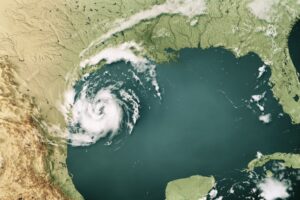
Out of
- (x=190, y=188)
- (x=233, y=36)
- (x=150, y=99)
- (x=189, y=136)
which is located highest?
(x=233, y=36)

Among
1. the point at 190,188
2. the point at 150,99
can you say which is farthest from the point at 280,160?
the point at 150,99

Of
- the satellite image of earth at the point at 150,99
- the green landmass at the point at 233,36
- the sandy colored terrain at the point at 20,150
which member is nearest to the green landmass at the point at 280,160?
the satellite image of earth at the point at 150,99

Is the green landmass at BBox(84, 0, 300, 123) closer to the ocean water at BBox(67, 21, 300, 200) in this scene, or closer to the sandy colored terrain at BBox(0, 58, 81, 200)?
the ocean water at BBox(67, 21, 300, 200)

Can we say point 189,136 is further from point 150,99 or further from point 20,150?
point 20,150

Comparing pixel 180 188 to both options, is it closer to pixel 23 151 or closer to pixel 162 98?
pixel 162 98

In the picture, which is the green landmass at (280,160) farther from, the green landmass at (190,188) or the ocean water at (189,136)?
the green landmass at (190,188)

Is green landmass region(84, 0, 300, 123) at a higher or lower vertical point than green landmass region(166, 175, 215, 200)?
higher

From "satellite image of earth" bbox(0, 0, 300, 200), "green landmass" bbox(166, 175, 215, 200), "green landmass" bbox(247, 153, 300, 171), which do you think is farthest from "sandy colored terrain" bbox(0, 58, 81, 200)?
"green landmass" bbox(247, 153, 300, 171)
